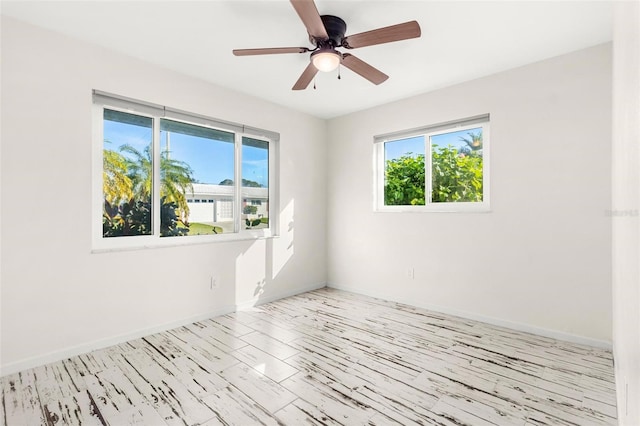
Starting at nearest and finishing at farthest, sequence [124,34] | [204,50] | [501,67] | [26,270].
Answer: [26,270] → [124,34] → [204,50] → [501,67]

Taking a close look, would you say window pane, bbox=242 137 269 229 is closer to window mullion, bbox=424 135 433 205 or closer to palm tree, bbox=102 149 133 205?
palm tree, bbox=102 149 133 205

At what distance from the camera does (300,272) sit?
4336 millimetres

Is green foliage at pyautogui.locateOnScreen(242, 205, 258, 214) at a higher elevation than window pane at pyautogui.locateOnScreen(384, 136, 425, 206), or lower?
Result: lower

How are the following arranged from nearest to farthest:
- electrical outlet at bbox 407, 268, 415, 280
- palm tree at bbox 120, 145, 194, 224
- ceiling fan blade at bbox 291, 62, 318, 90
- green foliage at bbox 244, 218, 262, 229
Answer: ceiling fan blade at bbox 291, 62, 318, 90, palm tree at bbox 120, 145, 194, 224, electrical outlet at bbox 407, 268, 415, 280, green foliage at bbox 244, 218, 262, 229

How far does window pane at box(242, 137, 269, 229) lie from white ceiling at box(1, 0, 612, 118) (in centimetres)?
90

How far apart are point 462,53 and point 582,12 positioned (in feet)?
2.61

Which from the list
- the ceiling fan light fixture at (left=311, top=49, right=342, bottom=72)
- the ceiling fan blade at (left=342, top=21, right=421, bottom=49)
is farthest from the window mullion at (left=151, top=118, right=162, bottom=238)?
the ceiling fan blade at (left=342, top=21, right=421, bottom=49)

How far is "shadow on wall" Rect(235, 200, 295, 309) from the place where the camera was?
362cm

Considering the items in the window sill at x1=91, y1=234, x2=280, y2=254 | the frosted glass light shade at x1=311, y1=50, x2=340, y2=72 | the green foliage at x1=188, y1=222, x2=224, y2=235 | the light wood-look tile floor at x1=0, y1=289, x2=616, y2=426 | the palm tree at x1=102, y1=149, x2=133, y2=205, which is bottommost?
the light wood-look tile floor at x1=0, y1=289, x2=616, y2=426

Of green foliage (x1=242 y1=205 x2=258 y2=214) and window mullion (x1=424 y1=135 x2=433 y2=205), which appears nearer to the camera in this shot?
window mullion (x1=424 y1=135 x2=433 y2=205)

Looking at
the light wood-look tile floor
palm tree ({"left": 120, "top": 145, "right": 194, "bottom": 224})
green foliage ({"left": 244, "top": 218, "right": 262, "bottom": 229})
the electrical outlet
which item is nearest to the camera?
the light wood-look tile floor

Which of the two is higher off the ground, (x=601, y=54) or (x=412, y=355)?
(x=601, y=54)

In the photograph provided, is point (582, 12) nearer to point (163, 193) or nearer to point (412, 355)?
point (412, 355)

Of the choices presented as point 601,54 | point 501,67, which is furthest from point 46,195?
point 601,54
